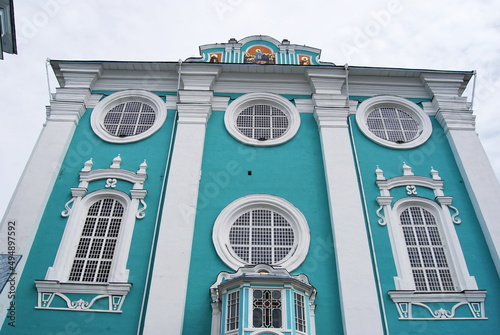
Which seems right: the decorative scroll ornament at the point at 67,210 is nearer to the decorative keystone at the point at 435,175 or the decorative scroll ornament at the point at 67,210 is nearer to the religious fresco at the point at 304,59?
the religious fresco at the point at 304,59

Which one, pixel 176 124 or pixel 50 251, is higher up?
pixel 176 124

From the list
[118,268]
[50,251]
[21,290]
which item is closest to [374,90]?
[118,268]

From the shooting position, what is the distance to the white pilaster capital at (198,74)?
16547 mm

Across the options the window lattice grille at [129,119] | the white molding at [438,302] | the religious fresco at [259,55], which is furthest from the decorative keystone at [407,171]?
the window lattice grille at [129,119]

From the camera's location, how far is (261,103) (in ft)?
54.7

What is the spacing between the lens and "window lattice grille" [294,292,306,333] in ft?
34.4

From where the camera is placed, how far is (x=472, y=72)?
16.8 m

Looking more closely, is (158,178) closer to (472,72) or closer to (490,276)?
(490,276)

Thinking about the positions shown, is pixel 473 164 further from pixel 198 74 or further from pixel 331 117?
pixel 198 74

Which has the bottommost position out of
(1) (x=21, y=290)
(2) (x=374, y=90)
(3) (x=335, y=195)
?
(1) (x=21, y=290)

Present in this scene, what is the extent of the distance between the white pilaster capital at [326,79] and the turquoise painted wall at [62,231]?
5.49 meters

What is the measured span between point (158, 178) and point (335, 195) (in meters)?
5.63

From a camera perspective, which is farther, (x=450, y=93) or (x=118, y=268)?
(x=450, y=93)

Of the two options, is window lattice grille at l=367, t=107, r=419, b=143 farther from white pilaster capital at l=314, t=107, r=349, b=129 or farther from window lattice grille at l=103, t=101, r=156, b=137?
window lattice grille at l=103, t=101, r=156, b=137
